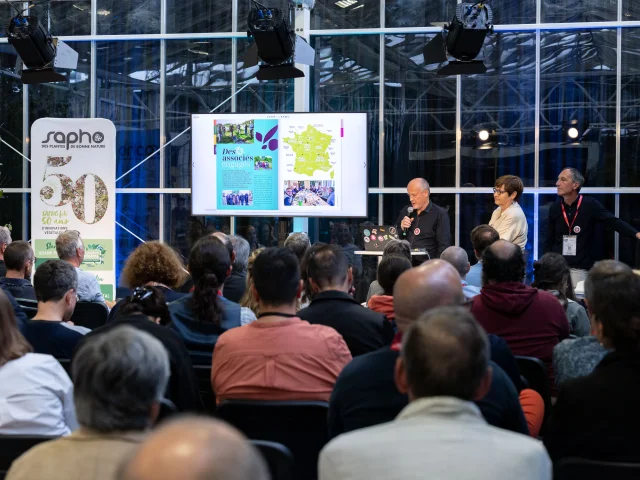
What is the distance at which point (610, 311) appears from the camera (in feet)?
8.91

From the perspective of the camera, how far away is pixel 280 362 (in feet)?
9.90

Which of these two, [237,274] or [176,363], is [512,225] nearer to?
[237,274]

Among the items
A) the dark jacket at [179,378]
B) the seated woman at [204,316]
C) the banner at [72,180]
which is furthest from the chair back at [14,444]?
the banner at [72,180]

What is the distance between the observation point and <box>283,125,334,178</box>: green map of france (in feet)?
28.8

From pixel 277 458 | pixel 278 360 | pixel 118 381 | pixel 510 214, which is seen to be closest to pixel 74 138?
pixel 510 214

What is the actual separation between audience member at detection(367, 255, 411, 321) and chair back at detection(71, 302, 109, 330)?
1919 mm

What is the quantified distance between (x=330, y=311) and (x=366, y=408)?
122cm

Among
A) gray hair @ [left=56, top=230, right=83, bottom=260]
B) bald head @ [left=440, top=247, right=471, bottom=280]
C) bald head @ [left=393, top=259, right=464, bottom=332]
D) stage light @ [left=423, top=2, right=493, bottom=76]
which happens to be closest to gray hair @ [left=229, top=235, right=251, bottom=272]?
gray hair @ [left=56, top=230, right=83, bottom=260]

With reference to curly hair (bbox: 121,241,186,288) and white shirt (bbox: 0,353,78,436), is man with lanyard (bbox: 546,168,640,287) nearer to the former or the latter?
curly hair (bbox: 121,241,186,288)

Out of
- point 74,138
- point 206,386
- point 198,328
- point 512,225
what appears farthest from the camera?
point 74,138

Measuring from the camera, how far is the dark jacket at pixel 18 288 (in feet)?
18.3

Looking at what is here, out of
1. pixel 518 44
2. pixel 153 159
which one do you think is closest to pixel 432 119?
pixel 518 44

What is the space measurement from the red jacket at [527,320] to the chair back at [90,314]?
100 inches

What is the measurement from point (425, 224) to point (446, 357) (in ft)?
21.5
